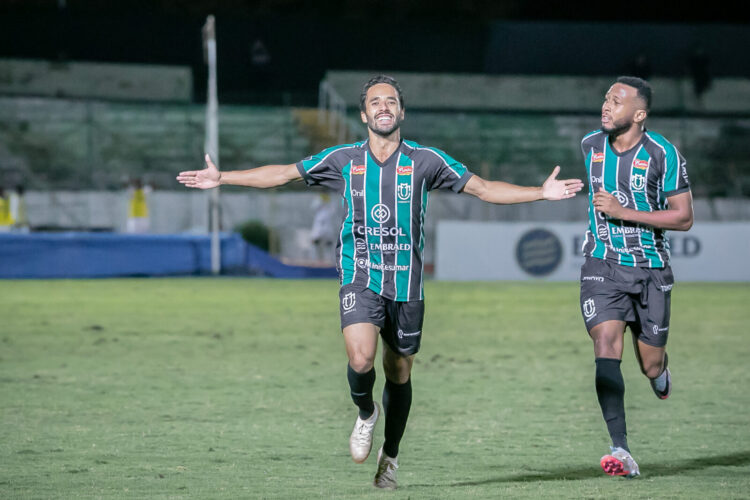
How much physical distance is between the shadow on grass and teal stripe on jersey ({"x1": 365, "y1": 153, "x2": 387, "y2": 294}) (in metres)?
1.08

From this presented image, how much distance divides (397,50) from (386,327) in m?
34.5

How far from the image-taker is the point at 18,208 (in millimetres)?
26859

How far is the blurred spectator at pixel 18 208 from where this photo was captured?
1038 inches

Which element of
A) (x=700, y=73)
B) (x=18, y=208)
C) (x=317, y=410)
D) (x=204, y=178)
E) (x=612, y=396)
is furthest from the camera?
(x=700, y=73)

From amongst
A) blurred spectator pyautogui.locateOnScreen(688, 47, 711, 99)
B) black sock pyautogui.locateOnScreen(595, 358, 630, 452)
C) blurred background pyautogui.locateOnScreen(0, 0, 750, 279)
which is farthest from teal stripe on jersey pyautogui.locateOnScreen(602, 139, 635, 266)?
blurred spectator pyautogui.locateOnScreen(688, 47, 711, 99)

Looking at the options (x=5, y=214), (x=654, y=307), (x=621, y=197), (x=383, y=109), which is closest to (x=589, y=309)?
(x=654, y=307)

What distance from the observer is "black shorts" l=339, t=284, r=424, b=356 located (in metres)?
5.51

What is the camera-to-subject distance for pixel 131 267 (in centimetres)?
2289

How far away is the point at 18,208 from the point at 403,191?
23.0m

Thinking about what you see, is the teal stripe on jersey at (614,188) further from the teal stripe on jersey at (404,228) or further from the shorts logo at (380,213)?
the shorts logo at (380,213)

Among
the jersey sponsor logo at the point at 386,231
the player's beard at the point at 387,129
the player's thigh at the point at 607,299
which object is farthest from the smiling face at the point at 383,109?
the player's thigh at the point at 607,299

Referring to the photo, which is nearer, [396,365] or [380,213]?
[380,213]

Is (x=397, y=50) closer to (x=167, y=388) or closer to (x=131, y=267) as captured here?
(x=131, y=267)

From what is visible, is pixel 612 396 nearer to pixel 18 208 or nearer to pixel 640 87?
pixel 640 87
